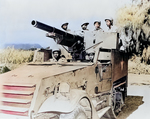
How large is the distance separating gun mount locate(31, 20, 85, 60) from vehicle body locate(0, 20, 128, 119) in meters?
0.01

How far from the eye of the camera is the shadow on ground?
294 centimetres

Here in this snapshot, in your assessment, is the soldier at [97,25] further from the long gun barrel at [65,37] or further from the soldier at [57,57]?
the soldier at [57,57]

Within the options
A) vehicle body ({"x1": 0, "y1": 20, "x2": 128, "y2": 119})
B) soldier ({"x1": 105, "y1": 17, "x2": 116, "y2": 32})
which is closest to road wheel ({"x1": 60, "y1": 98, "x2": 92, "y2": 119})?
vehicle body ({"x1": 0, "y1": 20, "x2": 128, "y2": 119})

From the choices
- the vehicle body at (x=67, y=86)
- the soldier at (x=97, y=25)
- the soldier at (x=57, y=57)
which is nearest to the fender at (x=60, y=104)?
the vehicle body at (x=67, y=86)

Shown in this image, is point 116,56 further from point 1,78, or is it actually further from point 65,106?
point 1,78

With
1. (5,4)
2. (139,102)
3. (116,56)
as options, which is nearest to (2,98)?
(5,4)

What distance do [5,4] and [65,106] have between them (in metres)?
1.33

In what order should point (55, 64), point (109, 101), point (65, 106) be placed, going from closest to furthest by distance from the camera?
point (65, 106), point (55, 64), point (109, 101)

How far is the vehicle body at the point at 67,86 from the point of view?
2037 mm

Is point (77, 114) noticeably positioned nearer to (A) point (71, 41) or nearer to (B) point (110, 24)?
(A) point (71, 41)

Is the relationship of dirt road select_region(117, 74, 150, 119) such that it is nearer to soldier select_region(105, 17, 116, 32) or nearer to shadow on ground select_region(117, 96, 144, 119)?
shadow on ground select_region(117, 96, 144, 119)

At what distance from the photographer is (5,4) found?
2553 millimetres

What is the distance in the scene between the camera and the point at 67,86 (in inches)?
84.9

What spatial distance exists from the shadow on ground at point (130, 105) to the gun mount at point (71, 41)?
86cm
